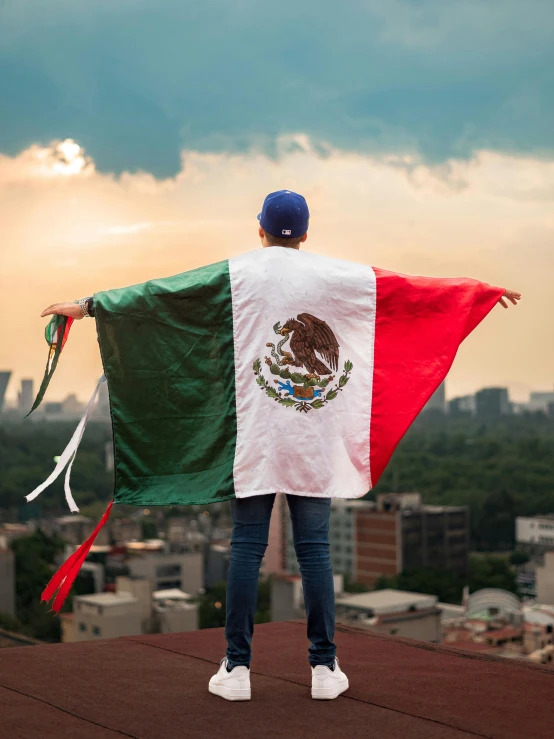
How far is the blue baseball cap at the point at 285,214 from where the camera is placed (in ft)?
7.91

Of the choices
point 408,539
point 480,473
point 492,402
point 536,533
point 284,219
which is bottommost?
point 408,539

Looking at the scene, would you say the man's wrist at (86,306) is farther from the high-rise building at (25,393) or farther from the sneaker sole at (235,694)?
the high-rise building at (25,393)

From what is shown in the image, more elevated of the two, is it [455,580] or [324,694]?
[324,694]

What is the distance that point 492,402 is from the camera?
182ft

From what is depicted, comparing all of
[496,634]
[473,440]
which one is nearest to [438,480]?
[473,440]

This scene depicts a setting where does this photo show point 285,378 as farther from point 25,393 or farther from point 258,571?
point 25,393

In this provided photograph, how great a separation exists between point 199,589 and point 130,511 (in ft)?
52.4

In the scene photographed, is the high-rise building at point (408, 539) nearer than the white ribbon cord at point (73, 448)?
No

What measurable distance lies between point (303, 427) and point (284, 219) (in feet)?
1.58

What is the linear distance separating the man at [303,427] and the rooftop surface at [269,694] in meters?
0.12

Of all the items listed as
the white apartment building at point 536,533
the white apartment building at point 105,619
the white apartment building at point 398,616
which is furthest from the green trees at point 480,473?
the white apartment building at point 398,616

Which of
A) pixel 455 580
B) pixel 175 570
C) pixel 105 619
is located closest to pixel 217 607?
pixel 105 619

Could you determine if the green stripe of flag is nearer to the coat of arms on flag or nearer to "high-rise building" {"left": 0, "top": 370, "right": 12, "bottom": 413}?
the coat of arms on flag

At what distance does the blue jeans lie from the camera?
2.29 metres
